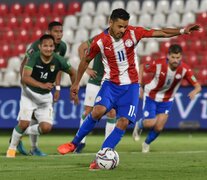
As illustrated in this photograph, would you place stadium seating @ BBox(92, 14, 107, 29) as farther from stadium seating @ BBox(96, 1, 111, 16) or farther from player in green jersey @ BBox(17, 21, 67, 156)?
player in green jersey @ BBox(17, 21, 67, 156)

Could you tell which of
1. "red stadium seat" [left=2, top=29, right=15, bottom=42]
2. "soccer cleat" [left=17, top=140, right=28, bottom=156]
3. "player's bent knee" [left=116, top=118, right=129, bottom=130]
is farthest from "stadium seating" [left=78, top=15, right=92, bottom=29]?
"player's bent knee" [left=116, top=118, right=129, bottom=130]

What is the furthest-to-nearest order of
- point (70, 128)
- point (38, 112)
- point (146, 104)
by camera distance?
point (70, 128), point (146, 104), point (38, 112)

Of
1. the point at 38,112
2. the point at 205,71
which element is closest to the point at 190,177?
the point at 38,112

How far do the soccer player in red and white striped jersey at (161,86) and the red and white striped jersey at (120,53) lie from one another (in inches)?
160

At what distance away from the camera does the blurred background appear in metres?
18.5

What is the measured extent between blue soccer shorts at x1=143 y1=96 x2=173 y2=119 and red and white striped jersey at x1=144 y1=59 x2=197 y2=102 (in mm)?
80

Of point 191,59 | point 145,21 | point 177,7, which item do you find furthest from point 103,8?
point 191,59

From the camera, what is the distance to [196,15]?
933 inches

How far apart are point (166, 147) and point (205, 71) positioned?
714 cm

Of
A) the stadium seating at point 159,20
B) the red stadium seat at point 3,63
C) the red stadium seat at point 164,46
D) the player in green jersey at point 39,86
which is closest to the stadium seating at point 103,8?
the stadium seating at point 159,20

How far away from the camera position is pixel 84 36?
942 inches

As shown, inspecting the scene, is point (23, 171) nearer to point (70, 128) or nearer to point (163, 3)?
point (70, 128)

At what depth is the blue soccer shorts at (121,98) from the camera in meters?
9.22

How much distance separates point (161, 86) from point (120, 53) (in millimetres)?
4686
